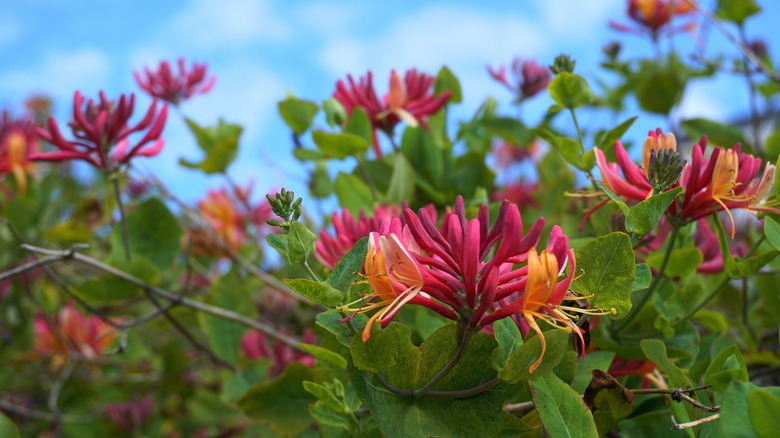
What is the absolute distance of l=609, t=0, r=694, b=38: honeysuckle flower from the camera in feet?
5.54

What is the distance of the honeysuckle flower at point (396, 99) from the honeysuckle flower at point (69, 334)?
3.00 ft

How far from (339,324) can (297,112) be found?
0.64 metres

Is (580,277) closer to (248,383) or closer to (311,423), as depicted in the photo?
(311,423)

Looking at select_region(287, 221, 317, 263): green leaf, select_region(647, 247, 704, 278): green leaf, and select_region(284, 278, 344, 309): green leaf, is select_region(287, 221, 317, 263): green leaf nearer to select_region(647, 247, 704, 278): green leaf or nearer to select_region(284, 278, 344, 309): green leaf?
select_region(284, 278, 344, 309): green leaf

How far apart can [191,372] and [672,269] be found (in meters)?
1.26

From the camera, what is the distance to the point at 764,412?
17.7 inches

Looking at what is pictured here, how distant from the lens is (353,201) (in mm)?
983

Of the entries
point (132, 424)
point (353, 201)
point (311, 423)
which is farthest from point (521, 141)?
point (132, 424)

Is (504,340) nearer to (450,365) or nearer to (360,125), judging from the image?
(450,365)

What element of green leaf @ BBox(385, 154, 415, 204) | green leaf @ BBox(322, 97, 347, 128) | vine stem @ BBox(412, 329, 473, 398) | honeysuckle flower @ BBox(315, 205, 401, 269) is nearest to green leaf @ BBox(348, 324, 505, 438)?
vine stem @ BBox(412, 329, 473, 398)

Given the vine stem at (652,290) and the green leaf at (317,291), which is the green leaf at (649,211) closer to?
the vine stem at (652,290)

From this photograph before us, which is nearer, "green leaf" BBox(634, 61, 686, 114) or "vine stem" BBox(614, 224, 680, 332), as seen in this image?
"vine stem" BBox(614, 224, 680, 332)

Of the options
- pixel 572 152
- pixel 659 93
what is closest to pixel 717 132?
pixel 659 93

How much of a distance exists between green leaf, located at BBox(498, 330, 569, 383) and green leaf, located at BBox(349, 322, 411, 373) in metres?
0.07
